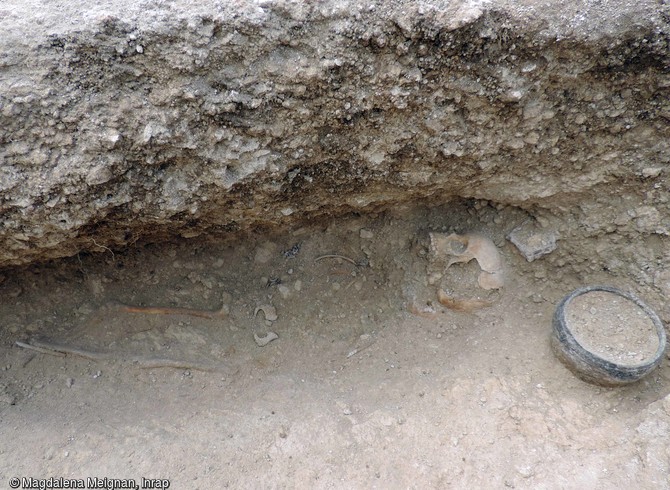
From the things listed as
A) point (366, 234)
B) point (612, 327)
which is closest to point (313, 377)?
point (366, 234)

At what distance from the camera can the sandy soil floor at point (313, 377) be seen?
1.71m

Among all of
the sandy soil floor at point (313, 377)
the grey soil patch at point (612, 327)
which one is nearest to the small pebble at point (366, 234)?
the sandy soil floor at point (313, 377)

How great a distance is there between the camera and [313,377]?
2.07 meters

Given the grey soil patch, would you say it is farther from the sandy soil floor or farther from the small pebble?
the small pebble

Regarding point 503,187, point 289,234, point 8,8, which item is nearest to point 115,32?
point 8,8

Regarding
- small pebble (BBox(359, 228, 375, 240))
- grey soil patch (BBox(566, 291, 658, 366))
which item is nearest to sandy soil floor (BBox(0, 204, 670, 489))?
small pebble (BBox(359, 228, 375, 240))

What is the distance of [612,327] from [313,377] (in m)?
1.20

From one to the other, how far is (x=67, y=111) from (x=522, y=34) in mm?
1338

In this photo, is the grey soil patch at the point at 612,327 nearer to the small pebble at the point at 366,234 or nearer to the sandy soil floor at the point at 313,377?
the sandy soil floor at the point at 313,377

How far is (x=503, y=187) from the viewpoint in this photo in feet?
6.25

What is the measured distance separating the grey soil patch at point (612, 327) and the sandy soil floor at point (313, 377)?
13 centimetres

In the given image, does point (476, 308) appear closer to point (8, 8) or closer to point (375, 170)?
point (375, 170)

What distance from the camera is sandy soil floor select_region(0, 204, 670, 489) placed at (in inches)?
67.1

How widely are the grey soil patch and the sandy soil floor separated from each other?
0.13 meters
